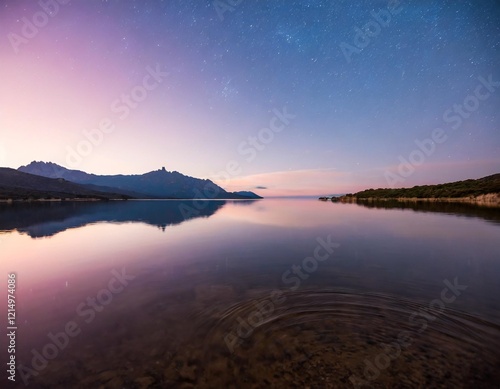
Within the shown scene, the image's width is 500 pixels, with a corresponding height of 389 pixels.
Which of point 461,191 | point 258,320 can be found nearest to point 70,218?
point 258,320

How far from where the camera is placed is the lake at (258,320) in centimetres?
568

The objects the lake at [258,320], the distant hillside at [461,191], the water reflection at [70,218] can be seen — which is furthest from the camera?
the distant hillside at [461,191]

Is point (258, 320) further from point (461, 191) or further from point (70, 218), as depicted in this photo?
point (461, 191)

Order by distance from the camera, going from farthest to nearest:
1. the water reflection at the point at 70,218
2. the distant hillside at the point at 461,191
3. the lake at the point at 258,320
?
the distant hillside at the point at 461,191 < the water reflection at the point at 70,218 < the lake at the point at 258,320

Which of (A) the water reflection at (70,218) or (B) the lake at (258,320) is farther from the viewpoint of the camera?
(A) the water reflection at (70,218)

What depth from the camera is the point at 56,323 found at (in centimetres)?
824

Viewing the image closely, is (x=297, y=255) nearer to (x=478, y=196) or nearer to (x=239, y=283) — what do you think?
(x=239, y=283)

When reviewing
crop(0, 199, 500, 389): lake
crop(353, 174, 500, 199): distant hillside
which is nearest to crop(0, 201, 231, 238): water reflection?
crop(0, 199, 500, 389): lake

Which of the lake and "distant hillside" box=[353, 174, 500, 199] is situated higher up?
"distant hillside" box=[353, 174, 500, 199]

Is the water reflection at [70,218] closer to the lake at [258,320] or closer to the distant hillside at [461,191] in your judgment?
the lake at [258,320]

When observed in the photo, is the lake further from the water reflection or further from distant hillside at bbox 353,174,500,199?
distant hillside at bbox 353,174,500,199

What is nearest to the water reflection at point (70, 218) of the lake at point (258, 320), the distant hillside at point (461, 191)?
the lake at point (258, 320)

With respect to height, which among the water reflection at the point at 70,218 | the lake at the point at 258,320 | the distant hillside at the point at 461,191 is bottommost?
the lake at the point at 258,320

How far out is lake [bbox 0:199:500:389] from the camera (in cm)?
568
